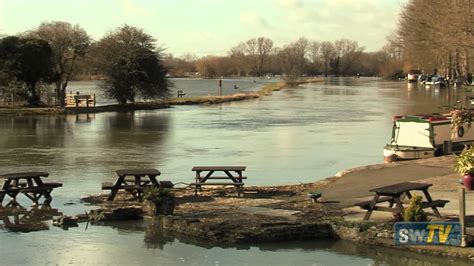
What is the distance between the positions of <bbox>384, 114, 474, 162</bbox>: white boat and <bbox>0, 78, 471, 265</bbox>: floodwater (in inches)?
45.4

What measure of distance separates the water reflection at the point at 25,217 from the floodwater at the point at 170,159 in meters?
0.02

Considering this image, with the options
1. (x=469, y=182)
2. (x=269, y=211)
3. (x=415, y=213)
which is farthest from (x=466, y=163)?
(x=415, y=213)

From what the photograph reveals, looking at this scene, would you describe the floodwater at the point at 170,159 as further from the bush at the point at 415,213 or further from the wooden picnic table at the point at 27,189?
the bush at the point at 415,213

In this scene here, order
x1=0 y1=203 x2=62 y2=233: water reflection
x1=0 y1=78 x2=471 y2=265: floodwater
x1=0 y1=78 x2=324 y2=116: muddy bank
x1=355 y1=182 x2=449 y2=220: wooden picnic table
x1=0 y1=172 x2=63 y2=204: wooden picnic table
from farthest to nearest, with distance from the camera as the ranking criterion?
x1=0 y1=78 x2=324 y2=116: muddy bank < x1=0 y1=172 x2=63 y2=204: wooden picnic table < x1=0 y1=203 x2=62 y2=233: water reflection < x1=355 y1=182 x2=449 y2=220: wooden picnic table < x1=0 y1=78 x2=471 y2=265: floodwater

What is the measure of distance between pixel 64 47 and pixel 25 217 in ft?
171

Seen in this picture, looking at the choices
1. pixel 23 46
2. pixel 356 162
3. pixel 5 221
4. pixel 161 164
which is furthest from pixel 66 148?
pixel 23 46

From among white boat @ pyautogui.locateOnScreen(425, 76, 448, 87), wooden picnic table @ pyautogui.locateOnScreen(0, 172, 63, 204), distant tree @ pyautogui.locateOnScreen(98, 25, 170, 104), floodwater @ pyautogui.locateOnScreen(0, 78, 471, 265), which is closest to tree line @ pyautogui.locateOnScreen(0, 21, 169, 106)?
distant tree @ pyautogui.locateOnScreen(98, 25, 170, 104)

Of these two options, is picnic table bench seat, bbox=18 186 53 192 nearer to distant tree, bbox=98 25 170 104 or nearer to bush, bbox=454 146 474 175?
bush, bbox=454 146 474 175

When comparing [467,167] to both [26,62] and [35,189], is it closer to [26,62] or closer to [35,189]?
[35,189]

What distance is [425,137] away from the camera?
25.3 metres

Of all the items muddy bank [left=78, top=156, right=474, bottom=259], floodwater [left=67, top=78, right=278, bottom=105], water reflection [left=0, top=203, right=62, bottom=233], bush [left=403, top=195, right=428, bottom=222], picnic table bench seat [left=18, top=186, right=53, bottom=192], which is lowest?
water reflection [left=0, top=203, right=62, bottom=233]

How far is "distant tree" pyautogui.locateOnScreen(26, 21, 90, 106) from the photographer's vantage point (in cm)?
6314

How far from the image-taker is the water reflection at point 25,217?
13.2 m

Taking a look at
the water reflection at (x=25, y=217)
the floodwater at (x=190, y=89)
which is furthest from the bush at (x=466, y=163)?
the floodwater at (x=190, y=89)
